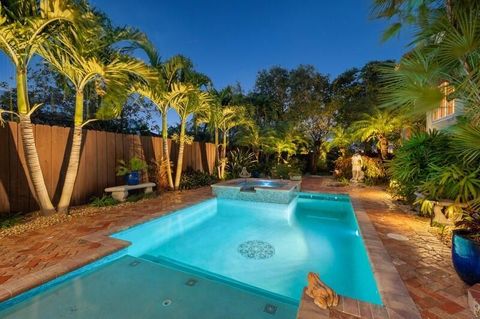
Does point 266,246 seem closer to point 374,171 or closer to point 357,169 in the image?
point 357,169

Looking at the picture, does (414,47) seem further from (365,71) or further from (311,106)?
(365,71)

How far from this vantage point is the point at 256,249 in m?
4.62

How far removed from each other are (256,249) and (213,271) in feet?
3.62

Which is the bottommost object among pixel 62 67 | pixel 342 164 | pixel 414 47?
pixel 342 164

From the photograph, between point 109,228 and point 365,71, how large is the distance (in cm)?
1829

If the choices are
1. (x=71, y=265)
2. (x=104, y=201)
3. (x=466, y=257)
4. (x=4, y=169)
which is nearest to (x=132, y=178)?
(x=104, y=201)

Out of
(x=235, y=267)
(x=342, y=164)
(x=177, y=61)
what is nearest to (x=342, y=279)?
(x=235, y=267)

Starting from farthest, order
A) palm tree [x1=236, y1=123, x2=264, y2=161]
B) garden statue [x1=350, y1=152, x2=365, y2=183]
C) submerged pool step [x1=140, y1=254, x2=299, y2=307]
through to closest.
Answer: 1. palm tree [x1=236, y1=123, x2=264, y2=161]
2. garden statue [x1=350, y1=152, x2=365, y2=183]
3. submerged pool step [x1=140, y1=254, x2=299, y2=307]

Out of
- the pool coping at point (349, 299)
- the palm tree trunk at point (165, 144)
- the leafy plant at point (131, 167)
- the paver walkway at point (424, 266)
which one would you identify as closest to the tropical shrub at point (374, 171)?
the paver walkway at point (424, 266)

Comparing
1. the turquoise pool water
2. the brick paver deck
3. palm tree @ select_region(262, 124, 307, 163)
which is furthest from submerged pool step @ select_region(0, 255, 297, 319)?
palm tree @ select_region(262, 124, 307, 163)

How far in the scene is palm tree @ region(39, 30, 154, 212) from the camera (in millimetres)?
4891

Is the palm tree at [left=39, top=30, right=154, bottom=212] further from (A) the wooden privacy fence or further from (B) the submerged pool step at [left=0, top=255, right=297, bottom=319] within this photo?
A: (B) the submerged pool step at [left=0, top=255, right=297, bottom=319]

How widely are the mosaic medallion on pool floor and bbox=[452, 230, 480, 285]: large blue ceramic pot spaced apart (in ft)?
8.70

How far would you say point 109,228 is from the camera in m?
4.60
